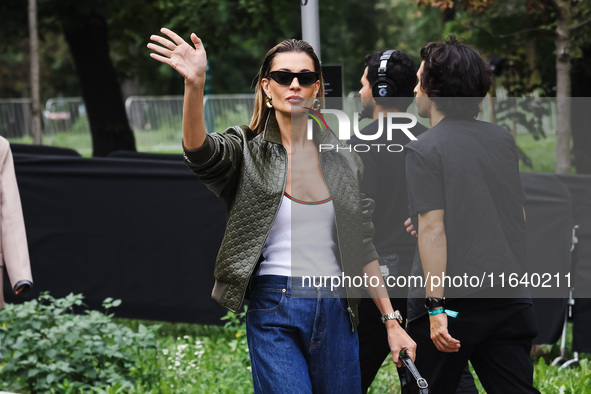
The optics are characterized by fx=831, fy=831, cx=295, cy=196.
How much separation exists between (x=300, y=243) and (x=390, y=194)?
107 centimetres

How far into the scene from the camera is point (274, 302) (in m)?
2.91

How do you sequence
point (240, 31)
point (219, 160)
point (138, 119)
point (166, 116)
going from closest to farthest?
point (219, 160) < point (240, 31) < point (166, 116) < point (138, 119)

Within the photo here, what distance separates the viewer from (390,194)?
12.9 ft

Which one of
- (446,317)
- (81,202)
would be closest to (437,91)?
(446,317)

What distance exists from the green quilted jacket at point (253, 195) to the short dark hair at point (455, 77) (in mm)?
455

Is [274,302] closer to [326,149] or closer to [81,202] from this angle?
[326,149]

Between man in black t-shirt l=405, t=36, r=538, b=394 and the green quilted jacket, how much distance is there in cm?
27

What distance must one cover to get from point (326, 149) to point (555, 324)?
127 inches

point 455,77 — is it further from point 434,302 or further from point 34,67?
point 34,67

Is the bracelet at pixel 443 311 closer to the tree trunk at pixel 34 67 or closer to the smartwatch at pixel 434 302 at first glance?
the smartwatch at pixel 434 302

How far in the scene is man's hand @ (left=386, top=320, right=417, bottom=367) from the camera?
315cm

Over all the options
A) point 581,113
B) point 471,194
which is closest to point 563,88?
point 581,113

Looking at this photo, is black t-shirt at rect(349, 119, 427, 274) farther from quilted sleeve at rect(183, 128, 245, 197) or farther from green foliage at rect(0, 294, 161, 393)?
green foliage at rect(0, 294, 161, 393)

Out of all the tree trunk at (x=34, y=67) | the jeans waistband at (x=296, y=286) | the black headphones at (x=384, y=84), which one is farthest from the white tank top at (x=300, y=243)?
the tree trunk at (x=34, y=67)
